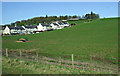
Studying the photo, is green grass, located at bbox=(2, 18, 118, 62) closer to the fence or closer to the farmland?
the farmland

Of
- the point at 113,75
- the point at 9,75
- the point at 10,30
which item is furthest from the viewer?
the point at 10,30

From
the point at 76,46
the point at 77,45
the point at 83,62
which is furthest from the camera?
the point at 77,45

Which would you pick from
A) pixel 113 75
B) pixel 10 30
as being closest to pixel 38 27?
pixel 10 30

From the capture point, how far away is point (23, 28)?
123m

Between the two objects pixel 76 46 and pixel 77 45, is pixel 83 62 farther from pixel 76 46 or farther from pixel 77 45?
pixel 77 45

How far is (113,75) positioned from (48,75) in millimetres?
4838

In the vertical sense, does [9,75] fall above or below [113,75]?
above

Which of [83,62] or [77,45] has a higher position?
[83,62]

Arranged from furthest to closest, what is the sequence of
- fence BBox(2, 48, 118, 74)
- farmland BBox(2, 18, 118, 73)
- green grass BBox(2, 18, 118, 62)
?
green grass BBox(2, 18, 118, 62)
farmland BBox(2, 18, 118, 73)
fence BBox(2, 48, 118, 74)

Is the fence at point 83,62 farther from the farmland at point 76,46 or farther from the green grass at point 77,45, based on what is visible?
the green grass at point 77,45

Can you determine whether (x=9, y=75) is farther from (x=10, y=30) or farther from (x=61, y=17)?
(x=61, y=17)

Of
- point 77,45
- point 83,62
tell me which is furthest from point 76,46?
point 83,62

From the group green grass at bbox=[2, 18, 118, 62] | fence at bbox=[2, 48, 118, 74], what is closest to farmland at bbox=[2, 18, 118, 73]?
green grass at bbox=[2, 18, 118, 62]

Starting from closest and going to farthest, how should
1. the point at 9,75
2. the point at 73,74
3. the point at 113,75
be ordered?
the point at 9,75 → the point at 73,74 → the point at 113,75
